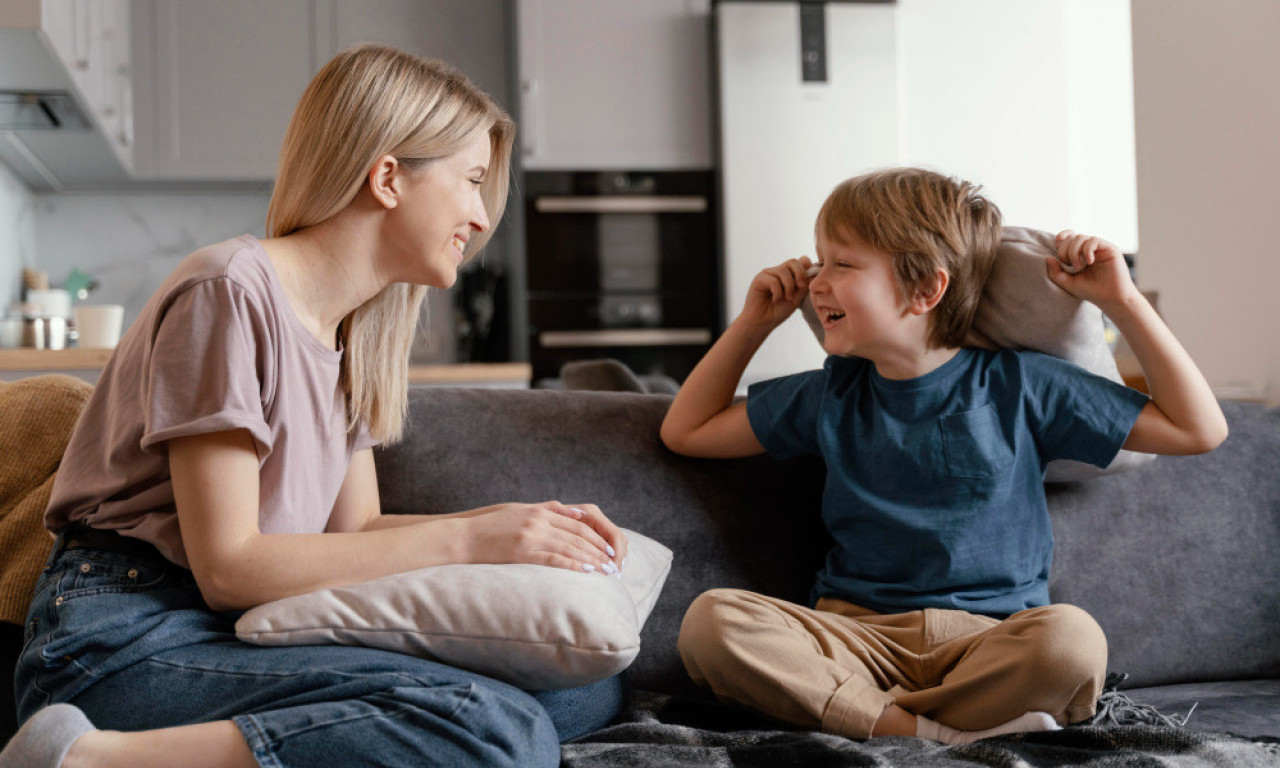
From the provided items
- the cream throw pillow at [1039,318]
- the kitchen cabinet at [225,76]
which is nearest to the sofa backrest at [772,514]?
the cream throw pillow at [1039,318]

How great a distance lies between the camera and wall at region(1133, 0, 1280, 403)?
1.99 metres

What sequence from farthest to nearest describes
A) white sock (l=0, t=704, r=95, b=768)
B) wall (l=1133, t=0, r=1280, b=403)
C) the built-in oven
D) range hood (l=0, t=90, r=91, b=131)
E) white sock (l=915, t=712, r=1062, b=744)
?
1. the built-in oven
2. range hood (l=0, t=90, r=91, b=131)
3. wall (l=1133, t=0, r=1280, b=403)
4. white sock (l=915, t=712, r=1062, b=744)
5. white sock (l=0, t=704, r=95, b=768)

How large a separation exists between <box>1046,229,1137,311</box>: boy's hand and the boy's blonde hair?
9 centimetres

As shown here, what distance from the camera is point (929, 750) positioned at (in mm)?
1133

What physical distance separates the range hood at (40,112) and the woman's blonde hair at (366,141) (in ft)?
6.84

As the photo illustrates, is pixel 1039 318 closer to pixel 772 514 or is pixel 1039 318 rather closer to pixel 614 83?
pixel 772 514

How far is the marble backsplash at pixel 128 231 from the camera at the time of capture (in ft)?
13.8

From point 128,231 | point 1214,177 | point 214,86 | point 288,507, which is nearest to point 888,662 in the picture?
point 288,507

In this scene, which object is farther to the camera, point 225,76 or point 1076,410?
point 225,76

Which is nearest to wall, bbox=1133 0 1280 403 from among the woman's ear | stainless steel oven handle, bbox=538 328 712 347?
the woman's ear

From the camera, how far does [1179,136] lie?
7.21ft

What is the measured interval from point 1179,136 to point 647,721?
1.63 meters

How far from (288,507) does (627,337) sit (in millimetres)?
2987

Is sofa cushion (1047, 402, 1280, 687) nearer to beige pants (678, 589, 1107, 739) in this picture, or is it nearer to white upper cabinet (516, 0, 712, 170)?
beige pants (678, 589, 1107, 739)
